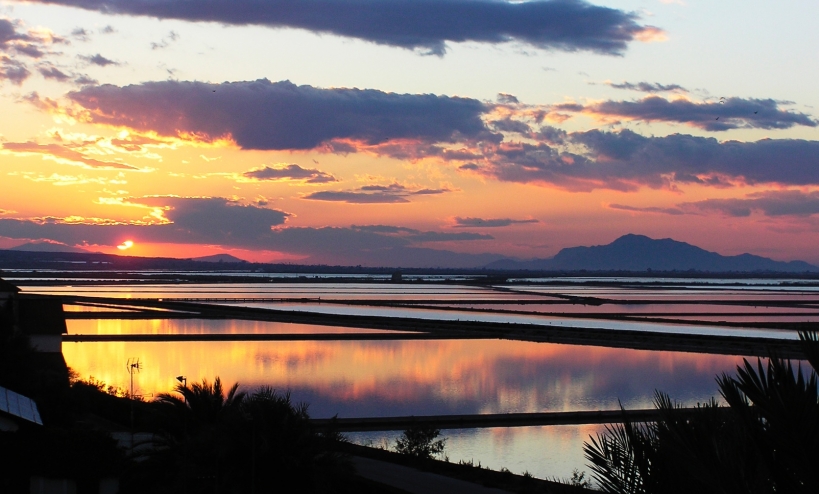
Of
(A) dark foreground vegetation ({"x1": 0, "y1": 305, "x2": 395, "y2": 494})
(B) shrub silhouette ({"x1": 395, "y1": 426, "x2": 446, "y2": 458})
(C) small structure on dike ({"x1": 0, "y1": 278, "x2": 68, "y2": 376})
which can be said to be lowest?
(B) shrub silhouette ({"x1": 395, "y1": 426, "x2": 446, "y2": 458})

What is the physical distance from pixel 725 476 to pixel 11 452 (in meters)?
7.54

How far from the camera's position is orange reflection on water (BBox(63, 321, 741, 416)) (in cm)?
2053

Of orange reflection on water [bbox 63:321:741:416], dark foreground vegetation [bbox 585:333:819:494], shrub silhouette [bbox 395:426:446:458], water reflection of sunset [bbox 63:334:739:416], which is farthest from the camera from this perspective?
orange reflection on water [bbox 63:321:741:416]

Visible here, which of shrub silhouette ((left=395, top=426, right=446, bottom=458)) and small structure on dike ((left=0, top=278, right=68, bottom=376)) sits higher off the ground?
small structure on dike ((left=0, top=278, right=68, bottom=376))

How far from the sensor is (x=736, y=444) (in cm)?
375

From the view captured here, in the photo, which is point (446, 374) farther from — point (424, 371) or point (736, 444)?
point (736, 444)

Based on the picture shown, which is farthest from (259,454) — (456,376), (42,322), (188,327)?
(188,327)

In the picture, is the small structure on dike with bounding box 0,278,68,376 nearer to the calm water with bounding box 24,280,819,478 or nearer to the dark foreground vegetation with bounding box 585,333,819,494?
the calm water with bounding box 24,280,819,478

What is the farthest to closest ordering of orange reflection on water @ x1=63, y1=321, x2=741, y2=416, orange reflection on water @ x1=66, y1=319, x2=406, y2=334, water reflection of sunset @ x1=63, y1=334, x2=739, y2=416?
orange reflection on water @ x1=66, y1=319, x2=406, y2=334 < orange reflection on water @ x1=63, y1=321, x2=741, y2=416 < water reflection of sunset @ x1=63, y1=334, x2=739, y2=416

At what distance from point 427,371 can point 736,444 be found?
22.1 meters

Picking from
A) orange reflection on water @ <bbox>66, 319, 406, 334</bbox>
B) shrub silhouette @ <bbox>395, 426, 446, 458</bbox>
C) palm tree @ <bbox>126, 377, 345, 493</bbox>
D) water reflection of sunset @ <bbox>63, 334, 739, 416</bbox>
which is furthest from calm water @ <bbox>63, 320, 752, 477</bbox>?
palm tree @ <bbox>126, 377, 345, 493</bbox>

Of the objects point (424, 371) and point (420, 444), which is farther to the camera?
point (424, 371)

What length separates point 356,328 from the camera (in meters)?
39.9

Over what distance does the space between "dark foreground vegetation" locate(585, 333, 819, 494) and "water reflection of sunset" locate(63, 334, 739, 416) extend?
14.8 meters
